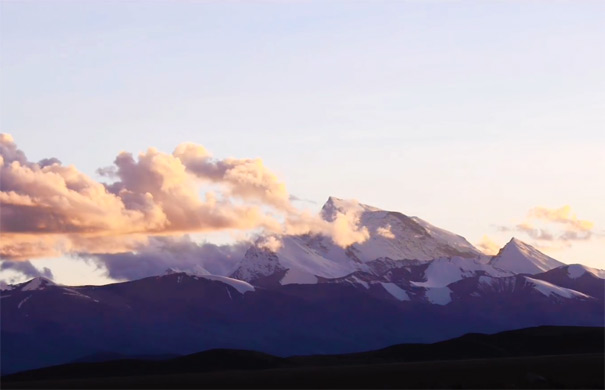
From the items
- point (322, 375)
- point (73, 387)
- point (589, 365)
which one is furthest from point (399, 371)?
point (73, 387)

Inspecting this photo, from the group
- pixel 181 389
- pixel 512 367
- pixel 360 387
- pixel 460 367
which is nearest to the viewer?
pixel 360 387

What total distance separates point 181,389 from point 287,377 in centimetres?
2320

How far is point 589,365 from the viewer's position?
167 m

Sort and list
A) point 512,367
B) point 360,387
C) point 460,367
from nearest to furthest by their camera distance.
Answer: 1. point 360,387
2. point 512,367
3. point 460,367

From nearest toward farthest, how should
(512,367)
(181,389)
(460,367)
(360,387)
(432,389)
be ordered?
(432,389) < (360,387) < (181,389) < (512,367) < (460,367)

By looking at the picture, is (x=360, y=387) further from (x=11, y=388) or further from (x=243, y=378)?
(x=11, y=388)

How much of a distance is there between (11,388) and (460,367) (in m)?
59.1

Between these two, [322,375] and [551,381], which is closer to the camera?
[551,381]

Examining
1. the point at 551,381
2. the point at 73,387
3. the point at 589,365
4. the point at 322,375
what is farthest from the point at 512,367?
the point at 73,387

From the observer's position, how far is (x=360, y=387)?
487 feet

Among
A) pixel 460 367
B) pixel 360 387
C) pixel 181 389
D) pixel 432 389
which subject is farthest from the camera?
pixel 460 367

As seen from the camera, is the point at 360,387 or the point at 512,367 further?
the point at 512,367

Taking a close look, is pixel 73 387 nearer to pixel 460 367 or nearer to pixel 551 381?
pixel 460 367

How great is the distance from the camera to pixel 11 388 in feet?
571
